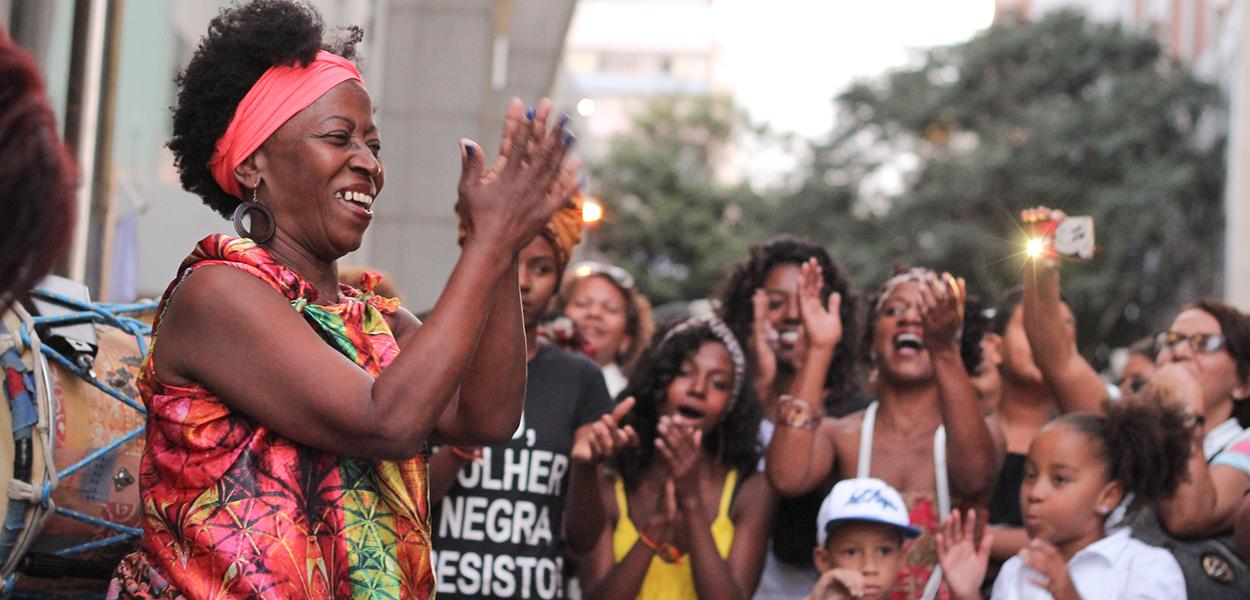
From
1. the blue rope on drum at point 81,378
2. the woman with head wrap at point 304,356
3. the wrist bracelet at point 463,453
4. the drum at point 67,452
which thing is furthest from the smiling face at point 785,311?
the woman with head wrap at point 304,356

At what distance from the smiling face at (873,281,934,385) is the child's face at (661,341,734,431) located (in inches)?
20.3

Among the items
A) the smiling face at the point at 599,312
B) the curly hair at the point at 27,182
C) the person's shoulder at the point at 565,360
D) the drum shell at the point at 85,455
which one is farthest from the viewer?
the smiling face at the point at 599,312

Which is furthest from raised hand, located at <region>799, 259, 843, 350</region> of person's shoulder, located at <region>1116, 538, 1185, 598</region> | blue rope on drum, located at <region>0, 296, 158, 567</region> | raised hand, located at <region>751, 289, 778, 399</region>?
blue rope on drum, located at <region>0, 296, 158, 567</region>

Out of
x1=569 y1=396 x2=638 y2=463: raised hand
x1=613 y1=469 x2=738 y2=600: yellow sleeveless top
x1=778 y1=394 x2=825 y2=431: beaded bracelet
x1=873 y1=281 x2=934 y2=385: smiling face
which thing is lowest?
x1=613 y1=469 x2=738 y2=600: yellow sleeveless top

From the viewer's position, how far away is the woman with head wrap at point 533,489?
4352mm

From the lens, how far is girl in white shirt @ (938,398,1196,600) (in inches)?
171

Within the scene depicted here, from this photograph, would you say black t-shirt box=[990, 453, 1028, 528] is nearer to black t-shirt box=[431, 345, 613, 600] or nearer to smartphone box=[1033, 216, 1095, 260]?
smartphone box=[1033, 216, 1095, 260]

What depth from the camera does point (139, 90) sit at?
29.2ft

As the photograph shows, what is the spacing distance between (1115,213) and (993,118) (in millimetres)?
4227

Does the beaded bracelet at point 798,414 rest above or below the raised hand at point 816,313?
below

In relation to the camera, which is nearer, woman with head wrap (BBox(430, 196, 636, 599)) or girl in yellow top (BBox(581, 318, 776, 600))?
woman with head wrap (BBox(430, 196, 636, 599))

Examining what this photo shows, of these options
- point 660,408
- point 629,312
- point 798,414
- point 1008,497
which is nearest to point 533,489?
point 660,408

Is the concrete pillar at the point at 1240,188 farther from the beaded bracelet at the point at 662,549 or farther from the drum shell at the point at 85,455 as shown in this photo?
the drum shell at the point at 85,455

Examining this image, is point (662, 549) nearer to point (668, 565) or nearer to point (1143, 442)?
point (668, 565)
